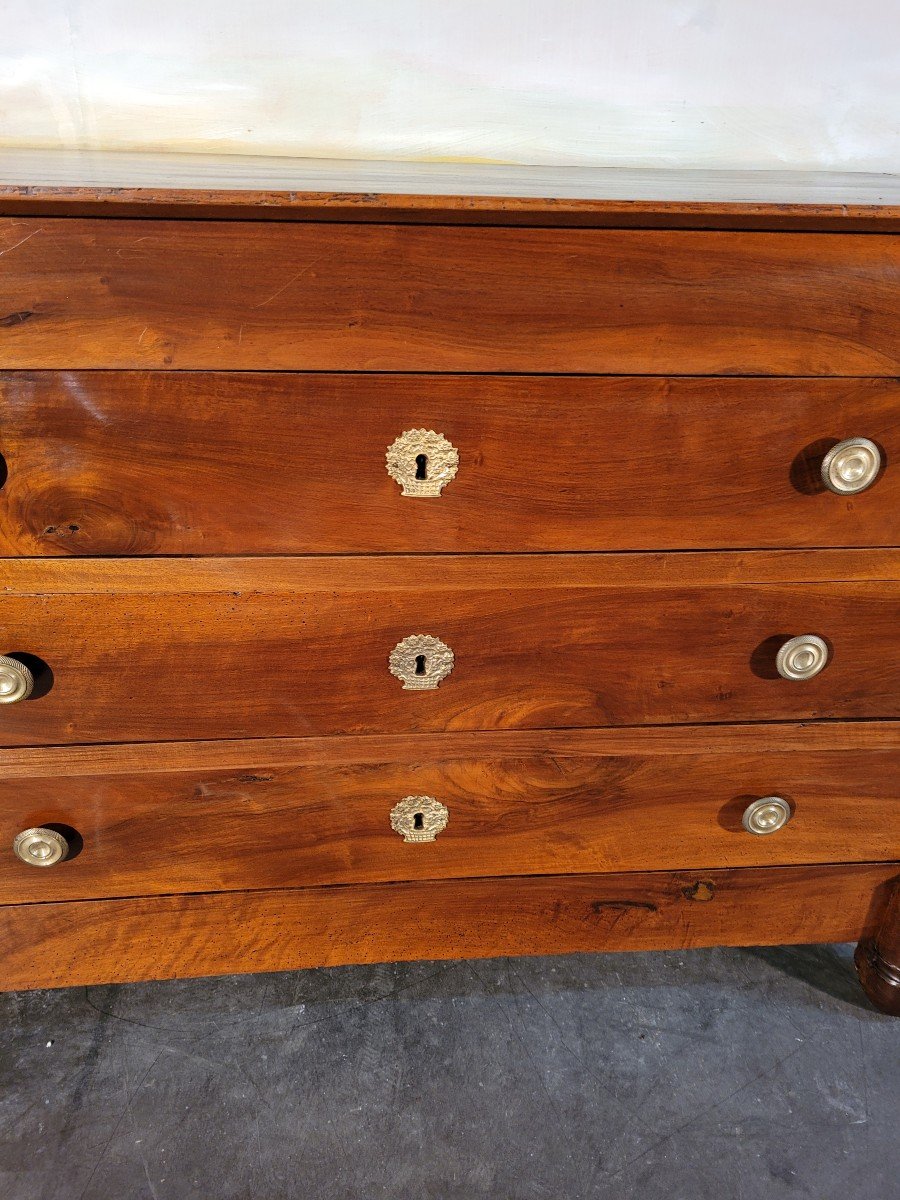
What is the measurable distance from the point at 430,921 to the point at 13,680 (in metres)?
0.58

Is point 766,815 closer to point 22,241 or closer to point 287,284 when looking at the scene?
point 287,284

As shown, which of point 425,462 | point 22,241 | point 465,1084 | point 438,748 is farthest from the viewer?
point 465,1084

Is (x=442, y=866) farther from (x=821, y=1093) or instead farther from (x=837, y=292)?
(x=837, y=292)

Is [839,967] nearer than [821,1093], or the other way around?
[821,1093]

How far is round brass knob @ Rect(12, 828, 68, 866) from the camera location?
2.93 ft

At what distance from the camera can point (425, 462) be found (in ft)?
2.65

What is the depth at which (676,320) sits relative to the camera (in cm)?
78

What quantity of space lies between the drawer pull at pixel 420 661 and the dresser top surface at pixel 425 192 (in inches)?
16.5

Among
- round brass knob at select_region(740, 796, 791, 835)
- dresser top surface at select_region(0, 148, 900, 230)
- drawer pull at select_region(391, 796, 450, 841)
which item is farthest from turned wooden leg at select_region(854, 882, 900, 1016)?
dresser top surface at select_region(0, 148, 900, 230)

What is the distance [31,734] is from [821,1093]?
110 cm

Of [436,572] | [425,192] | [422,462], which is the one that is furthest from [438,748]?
[425,192]

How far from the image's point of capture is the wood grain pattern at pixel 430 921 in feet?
3.22

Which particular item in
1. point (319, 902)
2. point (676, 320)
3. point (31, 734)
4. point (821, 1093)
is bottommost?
point (821, 1093)

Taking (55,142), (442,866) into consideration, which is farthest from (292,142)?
(442,866)
